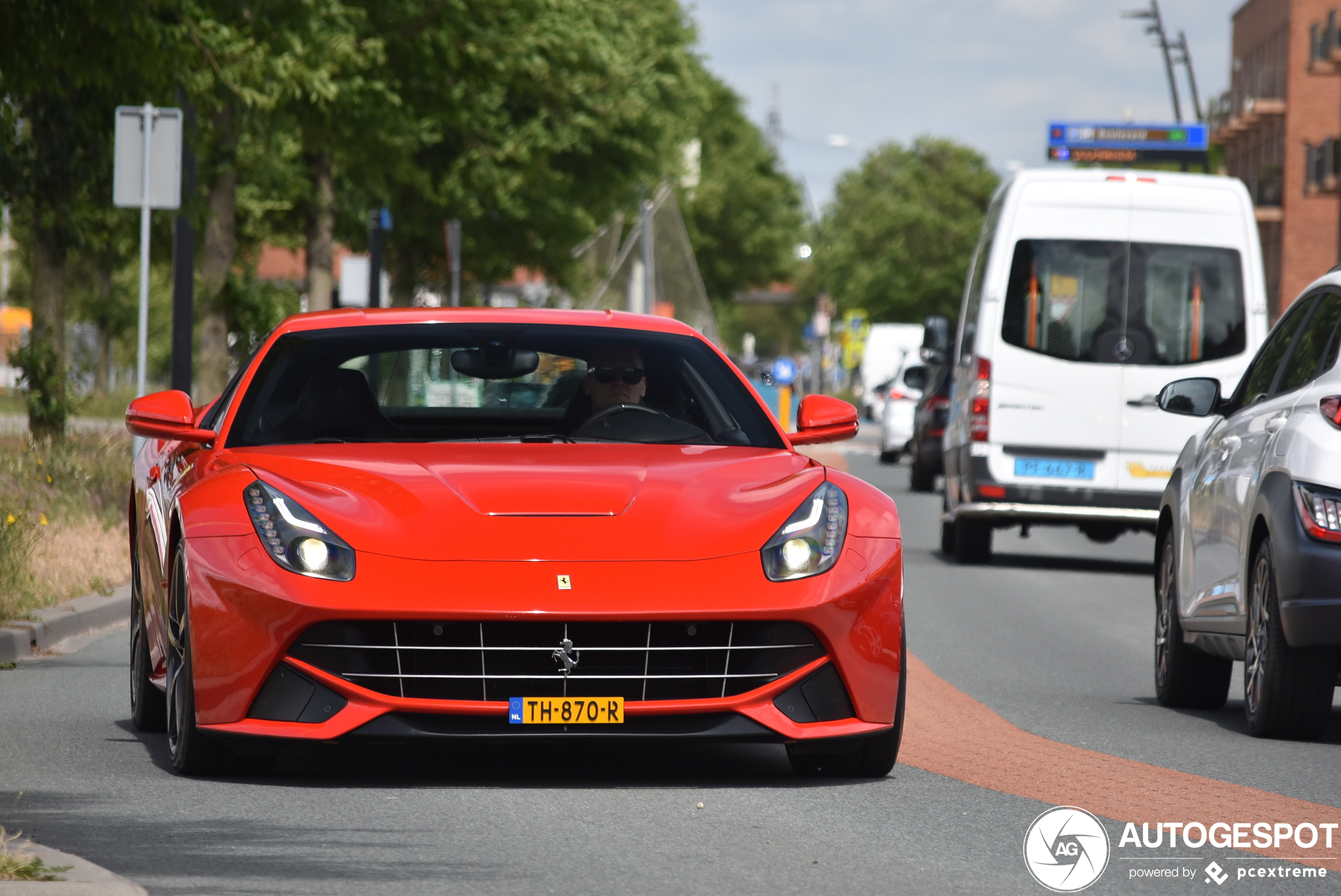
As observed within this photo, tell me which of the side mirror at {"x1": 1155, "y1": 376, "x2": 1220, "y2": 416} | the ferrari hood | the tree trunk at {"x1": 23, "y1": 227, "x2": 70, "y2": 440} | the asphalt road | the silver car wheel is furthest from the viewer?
the tree trunk at {"x1": 23, "y1": 227, "x2": 70, "y2": 440}

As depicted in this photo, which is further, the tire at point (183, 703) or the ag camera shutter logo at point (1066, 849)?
the tire at point (183, 703)

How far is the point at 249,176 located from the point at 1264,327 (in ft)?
75.7

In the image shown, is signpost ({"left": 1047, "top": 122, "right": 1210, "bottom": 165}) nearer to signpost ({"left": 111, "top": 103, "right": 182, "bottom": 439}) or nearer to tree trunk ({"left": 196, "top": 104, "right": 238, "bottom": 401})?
tree trunk ({"left": 196, "top": 104, "right": 238, "bottom": 401})

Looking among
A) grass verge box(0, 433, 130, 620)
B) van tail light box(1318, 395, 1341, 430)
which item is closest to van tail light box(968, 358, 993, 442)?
grass verge box(0, 433, 130, 620)

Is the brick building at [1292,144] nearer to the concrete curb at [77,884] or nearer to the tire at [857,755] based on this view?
the tire at [857,755]

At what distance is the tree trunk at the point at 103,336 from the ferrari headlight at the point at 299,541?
38746 millimetres

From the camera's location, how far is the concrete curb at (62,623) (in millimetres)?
10500

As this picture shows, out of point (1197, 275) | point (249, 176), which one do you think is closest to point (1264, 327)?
A: point (1197, 275)

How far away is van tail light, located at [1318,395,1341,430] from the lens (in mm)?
7930

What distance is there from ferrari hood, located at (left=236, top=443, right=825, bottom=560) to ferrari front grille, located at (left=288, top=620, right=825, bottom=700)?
0.20 metres

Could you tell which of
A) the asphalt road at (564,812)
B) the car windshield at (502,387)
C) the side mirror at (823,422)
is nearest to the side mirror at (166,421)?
the car windshield at (502,387)

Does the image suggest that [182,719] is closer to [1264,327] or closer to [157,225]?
[1264,327]

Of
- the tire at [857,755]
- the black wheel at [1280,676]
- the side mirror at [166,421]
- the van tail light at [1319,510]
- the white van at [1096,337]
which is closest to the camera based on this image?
the tire at [857,755]

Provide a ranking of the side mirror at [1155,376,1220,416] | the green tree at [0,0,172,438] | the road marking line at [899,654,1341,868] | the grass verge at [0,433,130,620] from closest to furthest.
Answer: the road marking line at [899,654,1341,868]
the side mirror at [1155,376,1220,416]
the grass verge at [0,433,130,620]
the green tree at [0,0,172,438]
